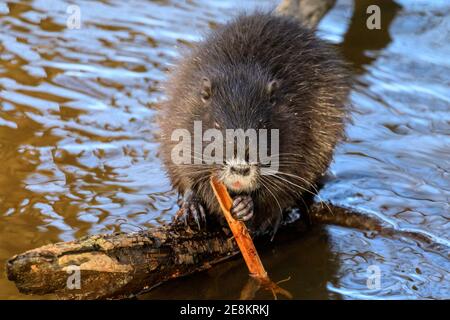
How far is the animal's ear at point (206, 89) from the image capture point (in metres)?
4.74

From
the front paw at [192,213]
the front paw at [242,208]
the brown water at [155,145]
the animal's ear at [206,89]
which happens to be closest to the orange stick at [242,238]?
the front paw at [242,208]

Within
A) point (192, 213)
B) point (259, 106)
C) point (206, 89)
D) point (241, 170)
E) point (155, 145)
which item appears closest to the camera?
point (241, 170)

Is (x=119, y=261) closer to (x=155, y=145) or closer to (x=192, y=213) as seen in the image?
(x=192, y=213)

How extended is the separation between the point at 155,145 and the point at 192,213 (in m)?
1.40

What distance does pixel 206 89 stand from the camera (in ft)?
15.6

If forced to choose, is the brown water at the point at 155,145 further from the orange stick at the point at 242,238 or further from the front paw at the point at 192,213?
the front paw at the point at 192,213

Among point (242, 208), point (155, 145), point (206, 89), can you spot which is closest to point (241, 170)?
point (242, 208)

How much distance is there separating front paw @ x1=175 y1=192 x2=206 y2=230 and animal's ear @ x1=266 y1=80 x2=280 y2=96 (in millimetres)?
846

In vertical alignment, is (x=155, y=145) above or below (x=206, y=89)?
below

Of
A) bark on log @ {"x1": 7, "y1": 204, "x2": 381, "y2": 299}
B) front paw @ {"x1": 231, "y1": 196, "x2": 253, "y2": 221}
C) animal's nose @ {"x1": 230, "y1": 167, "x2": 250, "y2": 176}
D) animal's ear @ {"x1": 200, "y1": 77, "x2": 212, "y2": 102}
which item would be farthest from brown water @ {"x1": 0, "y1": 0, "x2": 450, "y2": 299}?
animal's ear @ {"x1": 200, "y1": 77, "x2": 212, "y2": 102}

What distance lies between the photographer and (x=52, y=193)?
220 inches

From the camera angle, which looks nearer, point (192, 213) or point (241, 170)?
point (241, 170)

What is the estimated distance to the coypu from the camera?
4.65 metres
